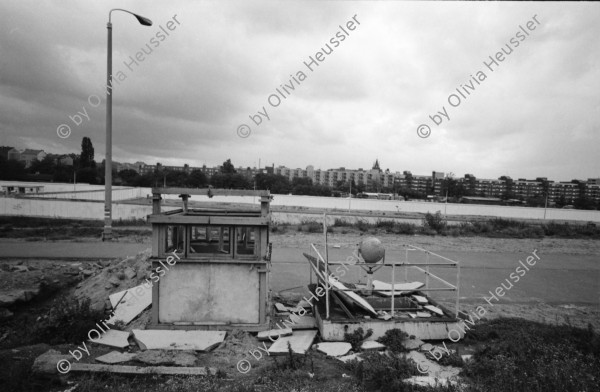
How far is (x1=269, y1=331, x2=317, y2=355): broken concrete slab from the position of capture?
777cm

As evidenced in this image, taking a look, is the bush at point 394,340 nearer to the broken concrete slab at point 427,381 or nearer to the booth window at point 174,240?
the broken concrete slab at point 427,381

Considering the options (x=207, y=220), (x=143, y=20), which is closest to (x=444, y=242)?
(x=207, y=220)

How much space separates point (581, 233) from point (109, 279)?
38642mm

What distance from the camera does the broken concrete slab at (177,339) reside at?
7.66 meters

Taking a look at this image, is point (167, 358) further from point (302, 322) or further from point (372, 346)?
point (372, 346)

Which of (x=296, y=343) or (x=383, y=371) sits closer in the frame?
(x=383, y=371)

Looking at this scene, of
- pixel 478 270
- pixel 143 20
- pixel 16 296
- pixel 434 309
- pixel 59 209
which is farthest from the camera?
pixel 59 209

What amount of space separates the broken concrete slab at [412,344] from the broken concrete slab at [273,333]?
282cm

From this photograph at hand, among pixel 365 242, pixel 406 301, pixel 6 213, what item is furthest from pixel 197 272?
pixel 6 213

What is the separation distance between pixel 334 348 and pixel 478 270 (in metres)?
11.4

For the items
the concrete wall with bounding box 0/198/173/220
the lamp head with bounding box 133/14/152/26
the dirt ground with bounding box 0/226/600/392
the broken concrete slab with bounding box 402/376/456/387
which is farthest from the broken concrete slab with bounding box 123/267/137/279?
the concrete wall with bounding box 0/198/173/220

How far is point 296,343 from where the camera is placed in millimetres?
8148

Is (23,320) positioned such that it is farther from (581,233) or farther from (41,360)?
(581,233)

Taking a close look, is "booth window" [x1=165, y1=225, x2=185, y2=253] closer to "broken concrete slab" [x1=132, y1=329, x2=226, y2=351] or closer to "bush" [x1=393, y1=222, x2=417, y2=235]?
"broken concrete slab" [x1=132, y1=329, x2=226, y2=351]
